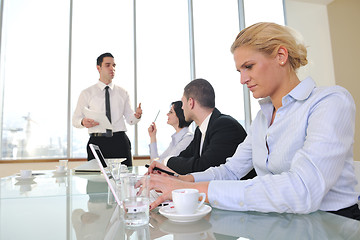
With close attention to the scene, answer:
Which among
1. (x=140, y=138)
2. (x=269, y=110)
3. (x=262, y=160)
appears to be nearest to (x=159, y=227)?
(x=262, y=160)

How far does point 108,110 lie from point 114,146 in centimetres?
45

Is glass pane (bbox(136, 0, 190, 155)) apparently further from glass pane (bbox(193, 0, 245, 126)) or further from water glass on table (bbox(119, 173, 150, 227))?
water glass on table (bbox(119, 173, 150, 227))

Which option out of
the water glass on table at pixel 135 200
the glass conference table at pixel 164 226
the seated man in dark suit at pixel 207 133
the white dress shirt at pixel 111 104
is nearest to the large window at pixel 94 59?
the white dress shirt at pixel 111 104

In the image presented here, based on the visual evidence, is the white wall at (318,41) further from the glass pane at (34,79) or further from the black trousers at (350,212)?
the black trousers at (350,212)

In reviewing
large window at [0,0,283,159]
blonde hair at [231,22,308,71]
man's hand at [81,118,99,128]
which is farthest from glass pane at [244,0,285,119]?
blonde hair at [231,22,308,71]

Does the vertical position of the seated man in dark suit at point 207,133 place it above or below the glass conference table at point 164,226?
above

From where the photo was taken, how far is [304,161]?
2.70 feet

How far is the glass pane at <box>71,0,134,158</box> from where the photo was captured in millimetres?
4551

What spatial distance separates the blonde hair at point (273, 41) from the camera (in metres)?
1.11

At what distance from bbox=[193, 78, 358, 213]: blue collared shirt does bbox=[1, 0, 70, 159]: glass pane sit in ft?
13.2

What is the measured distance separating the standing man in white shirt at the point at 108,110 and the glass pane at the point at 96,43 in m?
1.37

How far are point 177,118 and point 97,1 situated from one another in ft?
9.76

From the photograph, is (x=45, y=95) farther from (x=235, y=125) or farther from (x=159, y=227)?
(x=159, y=227)

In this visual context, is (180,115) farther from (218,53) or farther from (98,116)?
(218,53)
